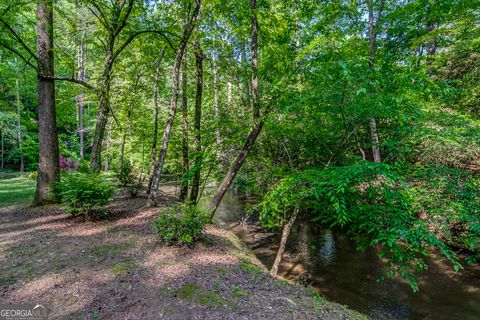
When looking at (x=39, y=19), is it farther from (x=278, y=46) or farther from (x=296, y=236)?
(x=296, y=236)

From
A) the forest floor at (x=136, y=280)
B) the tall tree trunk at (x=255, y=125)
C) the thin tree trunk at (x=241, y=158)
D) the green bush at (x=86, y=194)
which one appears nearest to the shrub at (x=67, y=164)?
the green bush at (x=86, y=194)

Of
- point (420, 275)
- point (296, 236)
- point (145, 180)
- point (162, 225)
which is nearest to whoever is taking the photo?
point (162, 225)

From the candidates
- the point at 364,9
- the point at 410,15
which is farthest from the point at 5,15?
the point at 410,15

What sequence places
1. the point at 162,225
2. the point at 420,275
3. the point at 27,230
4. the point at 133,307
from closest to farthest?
the point at 133,307
the point at 162,225
the point at 27,230
the point at 420,275

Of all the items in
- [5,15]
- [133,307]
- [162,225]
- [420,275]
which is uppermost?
[5,15]

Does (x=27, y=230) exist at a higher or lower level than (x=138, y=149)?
lower

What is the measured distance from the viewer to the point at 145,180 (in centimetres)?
1500

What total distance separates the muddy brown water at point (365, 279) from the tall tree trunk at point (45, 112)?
670cm

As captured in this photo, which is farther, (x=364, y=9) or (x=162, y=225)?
(x=364, y=9)

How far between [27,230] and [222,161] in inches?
189

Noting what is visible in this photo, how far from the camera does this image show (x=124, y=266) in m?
3.84

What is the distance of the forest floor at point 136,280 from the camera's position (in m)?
2.85

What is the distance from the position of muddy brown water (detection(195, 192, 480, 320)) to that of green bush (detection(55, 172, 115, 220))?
490 centimetres
